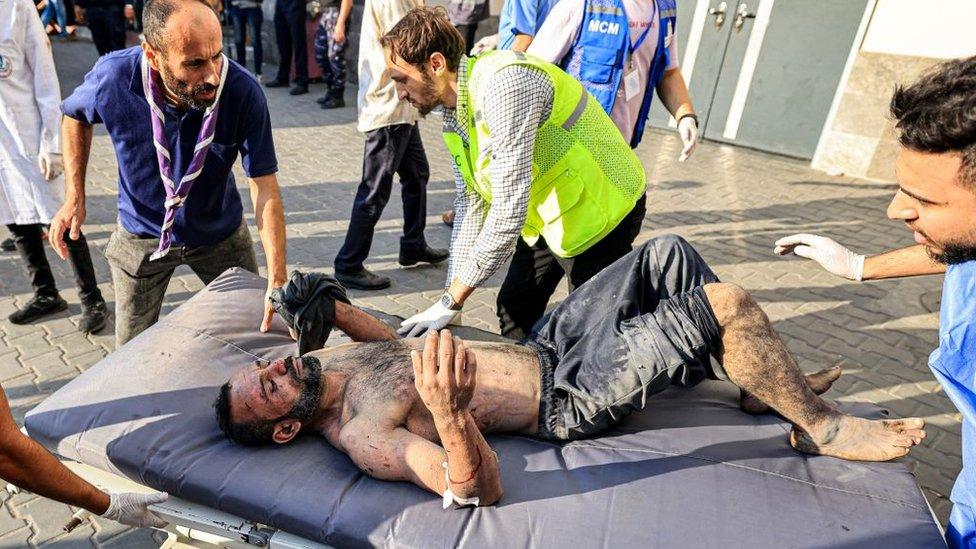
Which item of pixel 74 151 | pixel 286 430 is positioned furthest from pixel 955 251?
pixel 74 151

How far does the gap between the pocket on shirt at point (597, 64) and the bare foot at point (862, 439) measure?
2098 millimetres

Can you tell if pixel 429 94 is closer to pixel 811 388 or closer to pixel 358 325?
pixel 358 325

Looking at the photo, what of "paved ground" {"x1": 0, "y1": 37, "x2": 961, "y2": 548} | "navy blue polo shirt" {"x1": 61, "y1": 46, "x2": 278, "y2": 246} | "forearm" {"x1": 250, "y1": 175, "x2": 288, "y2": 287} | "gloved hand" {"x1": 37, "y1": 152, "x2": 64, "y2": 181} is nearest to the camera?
"navy blue polo shirt" {"x1": 61, "y1": 46, "x2": 278, "y2": 246}

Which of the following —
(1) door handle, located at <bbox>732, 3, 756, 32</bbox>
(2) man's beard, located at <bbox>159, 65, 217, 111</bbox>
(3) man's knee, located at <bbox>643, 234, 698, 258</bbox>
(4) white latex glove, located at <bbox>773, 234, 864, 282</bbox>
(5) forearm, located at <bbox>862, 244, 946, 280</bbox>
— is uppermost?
(1) door handle, located at <bbox>732, 3, 756, 32</bbox>

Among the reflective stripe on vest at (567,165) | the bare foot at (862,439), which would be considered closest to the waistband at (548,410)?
the reflective stripe on vest at (567,165)

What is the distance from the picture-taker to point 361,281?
4.40 metres

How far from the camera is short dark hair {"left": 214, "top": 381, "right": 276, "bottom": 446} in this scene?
2.24m

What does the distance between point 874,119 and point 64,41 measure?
1490 centimetres

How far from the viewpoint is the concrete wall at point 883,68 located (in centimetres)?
614

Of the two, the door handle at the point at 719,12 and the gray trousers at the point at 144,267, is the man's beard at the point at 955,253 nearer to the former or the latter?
the gray trousers at the point at 144,267

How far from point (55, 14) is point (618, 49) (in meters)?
13.7

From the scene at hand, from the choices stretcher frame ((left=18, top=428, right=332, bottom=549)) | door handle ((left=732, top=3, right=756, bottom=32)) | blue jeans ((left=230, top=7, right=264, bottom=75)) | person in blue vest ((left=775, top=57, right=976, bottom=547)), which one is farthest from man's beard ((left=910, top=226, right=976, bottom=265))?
blue jeans ((left=230, top=7, right=264, bottom=75))

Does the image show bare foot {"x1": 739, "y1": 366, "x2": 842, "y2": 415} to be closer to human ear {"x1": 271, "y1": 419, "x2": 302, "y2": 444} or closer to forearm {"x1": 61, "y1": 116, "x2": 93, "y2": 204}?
human ear {"x1": 271, "y1": 419, "x2": 302, "y2": 444}

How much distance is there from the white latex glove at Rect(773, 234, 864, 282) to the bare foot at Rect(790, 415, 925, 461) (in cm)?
58
